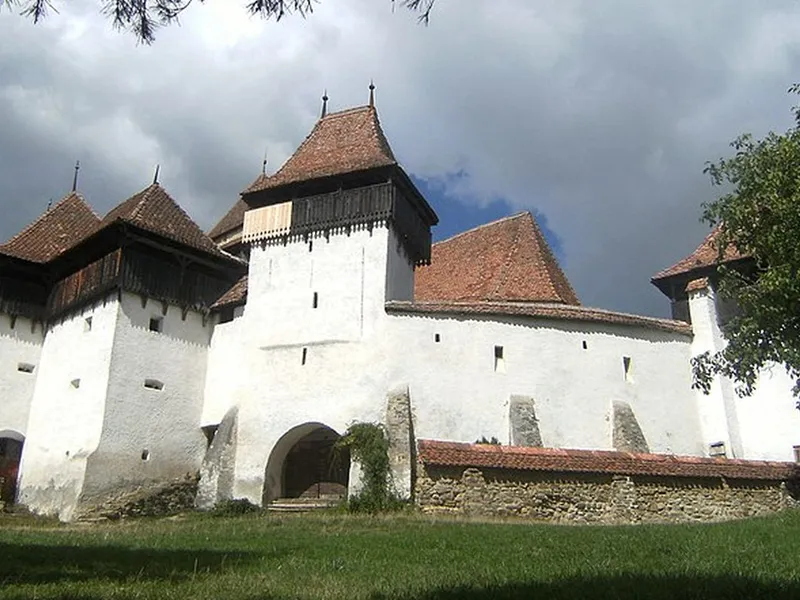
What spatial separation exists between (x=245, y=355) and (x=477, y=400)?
657 cm

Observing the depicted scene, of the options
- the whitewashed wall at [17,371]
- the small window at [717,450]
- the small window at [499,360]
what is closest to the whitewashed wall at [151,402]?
the whitewashed wall at [17,371]

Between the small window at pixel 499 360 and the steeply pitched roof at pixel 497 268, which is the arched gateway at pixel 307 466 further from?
the steeply pitched roof at pixel 497 268

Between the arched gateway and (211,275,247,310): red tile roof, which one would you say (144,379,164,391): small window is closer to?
(211,275,247,310): red tile roof

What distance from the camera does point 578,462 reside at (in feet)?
52.5

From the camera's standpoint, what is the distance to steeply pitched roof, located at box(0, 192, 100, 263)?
24.1 metres

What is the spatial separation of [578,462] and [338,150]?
11.8 meters

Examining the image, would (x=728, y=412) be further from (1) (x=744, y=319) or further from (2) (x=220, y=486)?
(2) (x=220, y=486)

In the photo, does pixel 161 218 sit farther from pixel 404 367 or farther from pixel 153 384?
pixel 404 367

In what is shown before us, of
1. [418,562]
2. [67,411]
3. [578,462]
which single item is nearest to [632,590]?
[418,562]

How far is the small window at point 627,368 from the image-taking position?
2077cm

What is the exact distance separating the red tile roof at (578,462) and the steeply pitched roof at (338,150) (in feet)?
27.9

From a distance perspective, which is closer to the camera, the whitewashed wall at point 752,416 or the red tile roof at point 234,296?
the whitewashed wall at point 752,416

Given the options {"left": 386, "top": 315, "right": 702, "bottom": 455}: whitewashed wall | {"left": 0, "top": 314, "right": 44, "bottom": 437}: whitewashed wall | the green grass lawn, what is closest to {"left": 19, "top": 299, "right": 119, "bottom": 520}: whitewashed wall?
{"left": 0, "top": 314, "right": 44, "bottom": 437}: whitewashed wall

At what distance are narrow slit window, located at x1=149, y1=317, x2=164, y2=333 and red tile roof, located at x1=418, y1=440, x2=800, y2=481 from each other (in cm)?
945
